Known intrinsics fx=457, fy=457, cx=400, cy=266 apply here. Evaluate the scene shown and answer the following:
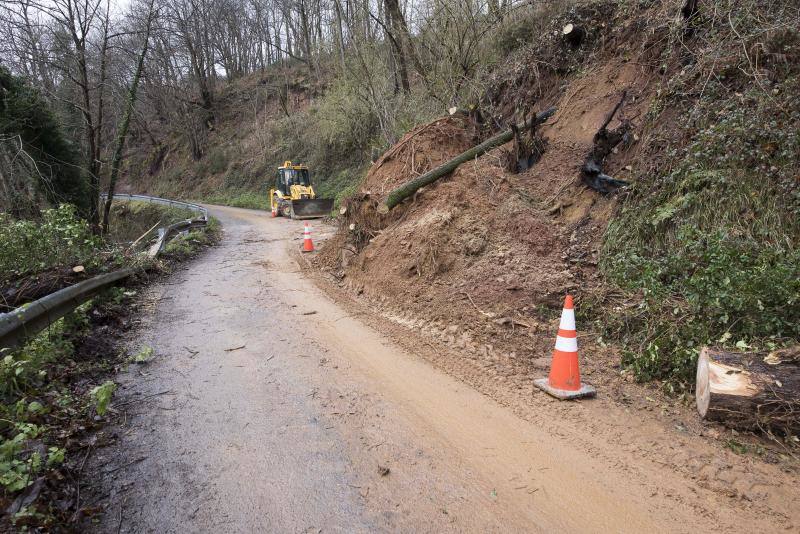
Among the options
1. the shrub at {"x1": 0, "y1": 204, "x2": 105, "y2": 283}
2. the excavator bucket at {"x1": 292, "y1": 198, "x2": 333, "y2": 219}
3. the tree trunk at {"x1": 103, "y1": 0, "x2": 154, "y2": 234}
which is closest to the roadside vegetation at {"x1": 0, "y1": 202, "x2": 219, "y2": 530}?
the shrub at {"x1": 0, "y1": 204, "x2": 105, "y2": 283}

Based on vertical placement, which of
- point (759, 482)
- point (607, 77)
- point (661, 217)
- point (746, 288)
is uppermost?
point (607, 77)

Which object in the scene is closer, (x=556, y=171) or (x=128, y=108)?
(x=556, y=171)

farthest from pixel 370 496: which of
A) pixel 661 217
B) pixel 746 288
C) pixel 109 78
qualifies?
pixel 109 78

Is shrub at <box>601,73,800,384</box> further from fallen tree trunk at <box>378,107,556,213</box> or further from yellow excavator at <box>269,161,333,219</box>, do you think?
yellow excavator at <box>269,161,333,219</box>

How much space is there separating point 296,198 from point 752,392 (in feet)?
70.9

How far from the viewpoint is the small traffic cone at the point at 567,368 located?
423cm

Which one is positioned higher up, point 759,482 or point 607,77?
point 607,77

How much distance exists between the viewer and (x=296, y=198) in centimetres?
2311

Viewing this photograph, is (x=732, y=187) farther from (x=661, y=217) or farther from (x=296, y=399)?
(x=296, y=399)

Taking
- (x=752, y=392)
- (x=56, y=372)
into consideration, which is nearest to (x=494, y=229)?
(x=752, y=392)

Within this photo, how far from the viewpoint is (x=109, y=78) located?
1580cm

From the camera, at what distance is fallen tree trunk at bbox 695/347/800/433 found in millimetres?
3434

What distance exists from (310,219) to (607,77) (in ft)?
51.5

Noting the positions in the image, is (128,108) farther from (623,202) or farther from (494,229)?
(623,202)
